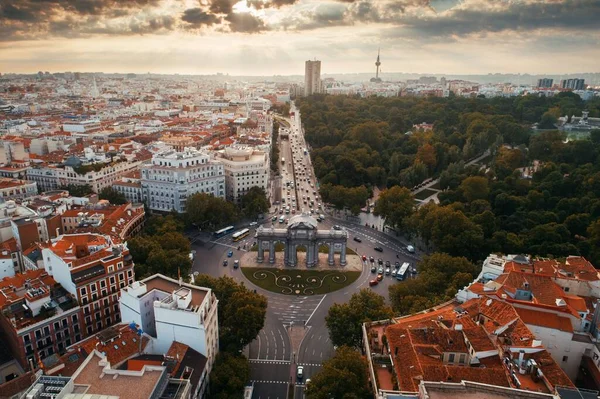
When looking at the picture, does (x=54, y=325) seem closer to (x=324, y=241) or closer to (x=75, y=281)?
(x=75, y=281)

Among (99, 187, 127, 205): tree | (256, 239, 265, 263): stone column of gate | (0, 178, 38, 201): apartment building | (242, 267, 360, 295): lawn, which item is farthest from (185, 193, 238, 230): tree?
(0, 178, 38, 201): apartment building

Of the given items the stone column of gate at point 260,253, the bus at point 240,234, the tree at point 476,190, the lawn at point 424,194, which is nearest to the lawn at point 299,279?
the stone column of gate at point 260,253

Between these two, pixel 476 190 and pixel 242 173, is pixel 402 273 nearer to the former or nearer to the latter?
pixel 476 190

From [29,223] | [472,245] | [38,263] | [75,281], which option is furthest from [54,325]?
[472,245]

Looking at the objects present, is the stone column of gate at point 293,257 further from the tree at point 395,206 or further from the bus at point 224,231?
the tree at point 395,206

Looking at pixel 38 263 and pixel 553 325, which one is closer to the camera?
pixel 553 325

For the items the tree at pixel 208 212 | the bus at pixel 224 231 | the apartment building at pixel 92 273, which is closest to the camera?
the apartment building at pixel 92 273

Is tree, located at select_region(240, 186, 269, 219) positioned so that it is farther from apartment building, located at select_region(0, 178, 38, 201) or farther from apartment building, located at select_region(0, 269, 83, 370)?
apartment building, located at select_region(0, 269, 83, 370)
